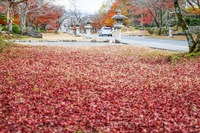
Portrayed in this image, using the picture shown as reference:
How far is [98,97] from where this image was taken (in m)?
6.91

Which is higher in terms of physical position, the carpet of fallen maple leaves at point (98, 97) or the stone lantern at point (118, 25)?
the stone lantern at point (118, 25)

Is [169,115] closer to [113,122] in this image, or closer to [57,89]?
[113,122]

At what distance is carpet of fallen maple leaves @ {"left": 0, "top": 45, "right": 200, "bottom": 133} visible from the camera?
5.12 meters

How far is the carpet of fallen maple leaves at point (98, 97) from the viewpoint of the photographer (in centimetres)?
512

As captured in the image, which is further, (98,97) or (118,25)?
(118,25)

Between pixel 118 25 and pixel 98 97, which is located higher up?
pixel 118 25

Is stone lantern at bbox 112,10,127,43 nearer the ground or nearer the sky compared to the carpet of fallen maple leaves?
nearer the sky

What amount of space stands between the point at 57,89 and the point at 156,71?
4.44m

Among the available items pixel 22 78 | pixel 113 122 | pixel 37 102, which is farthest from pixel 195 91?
pixel 22 78

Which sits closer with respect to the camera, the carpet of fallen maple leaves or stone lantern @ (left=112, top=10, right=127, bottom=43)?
the carpet of fallen maple leaves

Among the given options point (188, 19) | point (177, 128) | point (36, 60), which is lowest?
point (177, 128)

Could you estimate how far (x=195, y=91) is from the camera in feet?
25.0

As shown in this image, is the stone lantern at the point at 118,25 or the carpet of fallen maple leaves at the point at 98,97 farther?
the stone lantern at the point at 118,25

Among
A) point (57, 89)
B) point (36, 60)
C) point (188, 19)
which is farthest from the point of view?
point (188, 19)
